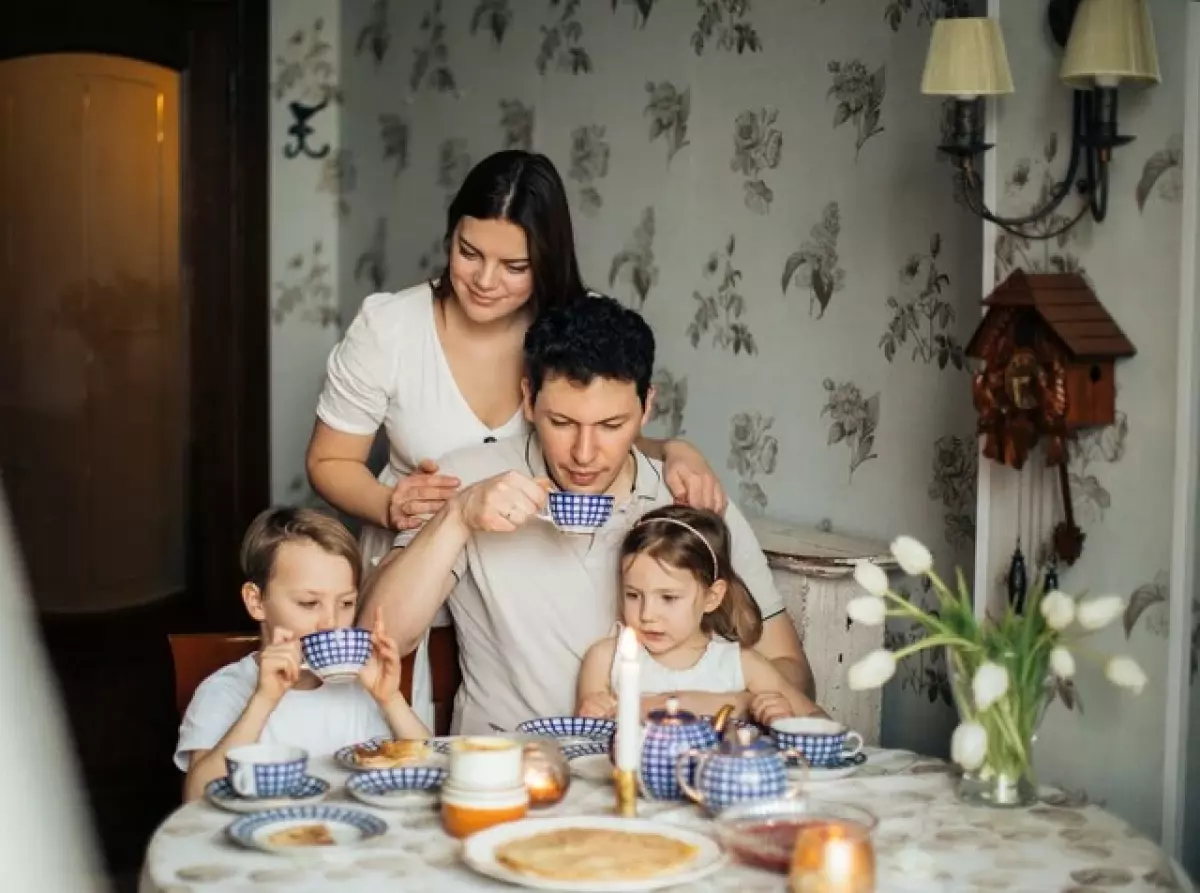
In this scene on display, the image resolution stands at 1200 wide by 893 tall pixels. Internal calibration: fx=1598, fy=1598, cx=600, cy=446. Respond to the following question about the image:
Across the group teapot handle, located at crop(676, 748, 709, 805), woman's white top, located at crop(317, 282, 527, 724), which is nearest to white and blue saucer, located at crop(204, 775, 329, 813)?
teapot handle, located at crop(676, 748, 709, 805)

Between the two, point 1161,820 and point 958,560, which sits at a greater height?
point 958,560

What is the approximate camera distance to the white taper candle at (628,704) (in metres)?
1.52

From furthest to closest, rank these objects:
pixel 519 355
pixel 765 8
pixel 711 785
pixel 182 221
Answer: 1. pixel 182 221
2. pixel 765 8
3. pixel 519 355
4. pixel 711 785

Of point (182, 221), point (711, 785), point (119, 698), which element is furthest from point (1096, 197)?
point (119, 698)

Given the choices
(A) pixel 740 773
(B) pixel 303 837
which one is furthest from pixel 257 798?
(A) pixel 740 773

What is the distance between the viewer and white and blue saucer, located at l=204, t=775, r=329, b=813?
164cm

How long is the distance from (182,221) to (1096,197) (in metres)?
2.75

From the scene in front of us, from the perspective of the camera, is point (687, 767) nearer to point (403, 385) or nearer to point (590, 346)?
point (590, 346)

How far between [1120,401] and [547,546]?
83 centimetres

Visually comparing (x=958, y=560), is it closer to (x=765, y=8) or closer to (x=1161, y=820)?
(x=1161, y=820)

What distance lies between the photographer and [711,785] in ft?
5.12

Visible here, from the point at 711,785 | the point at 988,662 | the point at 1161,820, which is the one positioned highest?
the point at 988,662

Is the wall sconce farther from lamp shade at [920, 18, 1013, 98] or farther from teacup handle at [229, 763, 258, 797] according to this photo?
teacup handle at [229, 763, 258, 797]

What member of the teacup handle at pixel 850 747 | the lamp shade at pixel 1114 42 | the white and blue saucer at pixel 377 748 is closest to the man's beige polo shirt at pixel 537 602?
the white and blue saucer at pixel 377 748
